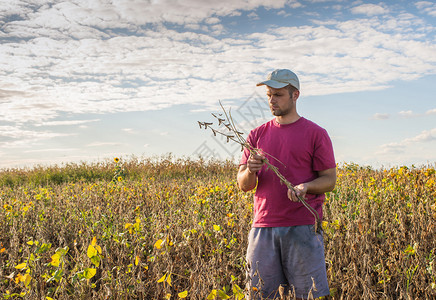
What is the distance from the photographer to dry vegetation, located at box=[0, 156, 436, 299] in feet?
8.93

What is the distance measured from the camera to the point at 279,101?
2605mm

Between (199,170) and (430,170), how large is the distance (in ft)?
26.8

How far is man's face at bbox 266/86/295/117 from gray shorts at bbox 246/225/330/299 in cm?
83

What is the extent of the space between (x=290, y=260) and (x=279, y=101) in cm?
112

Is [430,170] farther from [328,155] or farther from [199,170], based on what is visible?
[199,170]

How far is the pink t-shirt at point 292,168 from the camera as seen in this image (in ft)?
8.29

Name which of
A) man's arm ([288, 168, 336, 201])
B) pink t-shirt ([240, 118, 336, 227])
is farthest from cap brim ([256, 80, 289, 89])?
man's arm ([288, 168, 336, 201])

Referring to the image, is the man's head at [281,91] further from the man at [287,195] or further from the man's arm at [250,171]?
the man's arm at [250,171]

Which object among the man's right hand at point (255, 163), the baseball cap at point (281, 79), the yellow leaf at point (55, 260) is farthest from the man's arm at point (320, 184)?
the yellow leaf at point (55, 260)

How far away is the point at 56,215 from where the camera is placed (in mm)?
5344

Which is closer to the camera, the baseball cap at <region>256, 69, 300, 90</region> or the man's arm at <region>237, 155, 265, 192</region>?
the man's arm at <region>237, 155, 265, 192</region>

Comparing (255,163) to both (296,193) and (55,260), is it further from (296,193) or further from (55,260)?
(55,260)

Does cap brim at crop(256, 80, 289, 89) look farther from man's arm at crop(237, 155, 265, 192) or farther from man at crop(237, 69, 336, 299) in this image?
man's arm at crop(237, 155, 265, 192)

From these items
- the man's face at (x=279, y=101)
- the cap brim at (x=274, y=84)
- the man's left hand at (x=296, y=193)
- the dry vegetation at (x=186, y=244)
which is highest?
the cap brim at (x=274, y=84)
